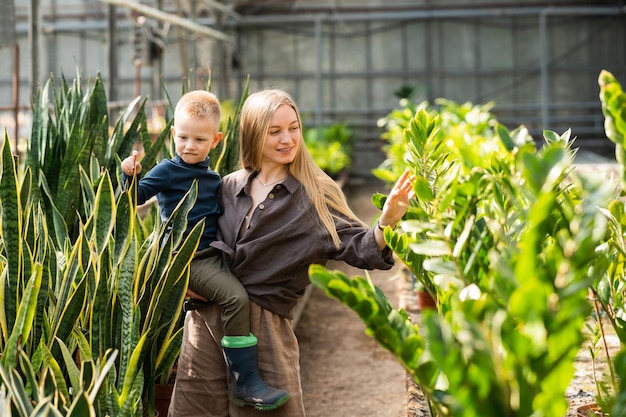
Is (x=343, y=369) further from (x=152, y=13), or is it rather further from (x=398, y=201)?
(x=152, y=13)

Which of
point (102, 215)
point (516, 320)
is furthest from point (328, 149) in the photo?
point (516, 320)

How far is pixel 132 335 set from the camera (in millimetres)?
1769

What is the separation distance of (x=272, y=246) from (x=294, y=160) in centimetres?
22

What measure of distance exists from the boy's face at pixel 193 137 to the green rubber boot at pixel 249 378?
0.46m

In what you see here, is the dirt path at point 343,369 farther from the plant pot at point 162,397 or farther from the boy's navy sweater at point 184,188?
the boy's navy sweater at point 184,188

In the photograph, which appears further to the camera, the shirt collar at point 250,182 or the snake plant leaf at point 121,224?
the snake plant leaf at point 121,224

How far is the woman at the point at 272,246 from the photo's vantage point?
185cm

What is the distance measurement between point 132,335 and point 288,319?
0.36 meters

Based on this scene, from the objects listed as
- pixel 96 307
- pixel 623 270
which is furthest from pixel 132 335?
pixel 623 270

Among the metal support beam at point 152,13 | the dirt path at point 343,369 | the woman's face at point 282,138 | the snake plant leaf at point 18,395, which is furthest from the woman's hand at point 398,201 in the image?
the metal support beam at point 152,13

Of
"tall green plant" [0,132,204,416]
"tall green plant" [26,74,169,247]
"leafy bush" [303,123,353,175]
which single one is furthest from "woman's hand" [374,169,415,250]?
"leafy bush" [303,123,353,175]

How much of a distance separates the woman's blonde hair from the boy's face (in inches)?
3.4

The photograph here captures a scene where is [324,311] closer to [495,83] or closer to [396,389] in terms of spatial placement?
[396,389]

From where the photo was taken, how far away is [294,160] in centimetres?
195
